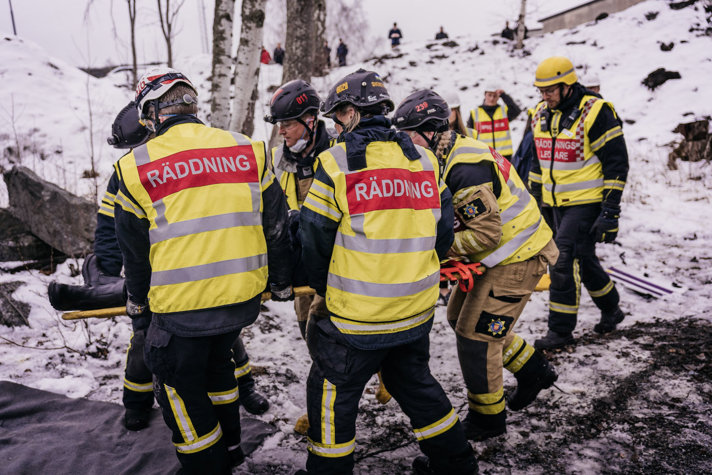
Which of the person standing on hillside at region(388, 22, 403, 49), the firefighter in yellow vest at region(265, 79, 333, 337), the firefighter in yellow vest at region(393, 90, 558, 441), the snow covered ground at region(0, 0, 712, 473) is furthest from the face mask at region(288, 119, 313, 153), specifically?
the person standing on hillside at region(388, 22, 403, 49)

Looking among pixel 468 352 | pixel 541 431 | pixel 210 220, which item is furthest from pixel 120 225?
pixel 541 431

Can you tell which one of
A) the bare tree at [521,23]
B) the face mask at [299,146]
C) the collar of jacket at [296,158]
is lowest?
the collar of jacket at [296,158]

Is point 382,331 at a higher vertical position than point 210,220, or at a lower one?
lower

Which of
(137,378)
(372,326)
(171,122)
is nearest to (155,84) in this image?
(171,122)

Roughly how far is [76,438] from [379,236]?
8.00 ft

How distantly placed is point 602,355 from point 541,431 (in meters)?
1.32

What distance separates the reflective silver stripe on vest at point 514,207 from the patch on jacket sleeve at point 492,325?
565mm

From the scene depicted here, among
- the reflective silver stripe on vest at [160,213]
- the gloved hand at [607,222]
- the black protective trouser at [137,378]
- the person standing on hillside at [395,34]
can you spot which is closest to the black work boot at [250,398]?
the black protective trouser at [137,378]

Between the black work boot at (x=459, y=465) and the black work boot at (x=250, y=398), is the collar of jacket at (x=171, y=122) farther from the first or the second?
the black work boot at (x=459, y=465)

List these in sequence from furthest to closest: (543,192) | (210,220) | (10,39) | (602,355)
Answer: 1. (10,39)
2. (543,192)
3. (602,355)
4. (210,220)

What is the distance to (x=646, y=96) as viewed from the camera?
13.1 metres

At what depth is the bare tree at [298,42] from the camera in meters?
6.33

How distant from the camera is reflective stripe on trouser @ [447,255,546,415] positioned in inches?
109

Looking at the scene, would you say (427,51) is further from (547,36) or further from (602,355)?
(602,355)
